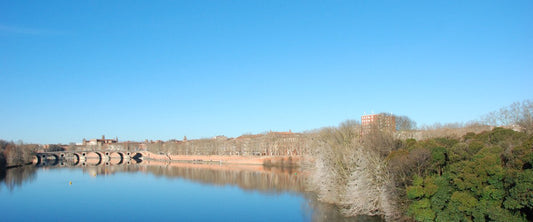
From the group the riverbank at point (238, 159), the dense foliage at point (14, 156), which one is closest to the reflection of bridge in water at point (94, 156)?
the riverbank at point (238, 159)

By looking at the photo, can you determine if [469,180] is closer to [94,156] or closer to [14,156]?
[14,156]

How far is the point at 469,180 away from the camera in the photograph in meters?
21.7

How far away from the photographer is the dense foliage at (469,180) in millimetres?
19828

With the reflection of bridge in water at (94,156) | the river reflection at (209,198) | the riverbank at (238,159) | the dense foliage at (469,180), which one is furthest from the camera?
the reflection of bridge in water at (94,156)

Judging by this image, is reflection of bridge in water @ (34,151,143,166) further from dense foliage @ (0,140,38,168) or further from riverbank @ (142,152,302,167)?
dense foliage @ (0,140,38,168)

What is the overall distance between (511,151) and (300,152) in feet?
215

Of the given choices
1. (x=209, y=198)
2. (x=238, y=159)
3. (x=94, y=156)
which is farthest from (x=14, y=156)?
(x=94, y=156)

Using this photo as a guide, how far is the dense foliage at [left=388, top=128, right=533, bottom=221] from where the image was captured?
781 inches

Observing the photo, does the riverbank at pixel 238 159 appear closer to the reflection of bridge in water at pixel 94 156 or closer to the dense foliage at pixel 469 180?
the reflection of bridge in water at pixel 94 156

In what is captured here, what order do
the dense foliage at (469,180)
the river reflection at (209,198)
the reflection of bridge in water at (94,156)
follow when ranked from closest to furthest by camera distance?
the dense foliage at (469,180) → the river reflection at (209,198) → the reflection of bridge in water at (94,156)

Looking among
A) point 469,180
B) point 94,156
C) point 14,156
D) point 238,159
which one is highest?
point 14,156

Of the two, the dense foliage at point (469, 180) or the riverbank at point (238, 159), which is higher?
the dense foliage at point (469, 180)

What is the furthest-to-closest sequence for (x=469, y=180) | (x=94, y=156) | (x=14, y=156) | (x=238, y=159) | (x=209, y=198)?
(x=94, y=156) → (x=238, y=159) → (x=14, y=156) → (x=209, y=198) → (x=469, y=180)

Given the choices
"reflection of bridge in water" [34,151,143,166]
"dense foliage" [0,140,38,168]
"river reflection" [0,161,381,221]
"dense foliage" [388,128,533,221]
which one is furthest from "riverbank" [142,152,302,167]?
"dense foliage" [388,128,533,221]
